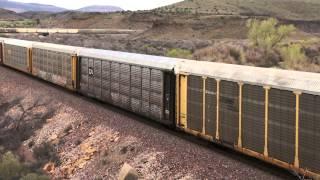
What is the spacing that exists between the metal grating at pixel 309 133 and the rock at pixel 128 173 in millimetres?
4954

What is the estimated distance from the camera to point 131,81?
22.0 meters

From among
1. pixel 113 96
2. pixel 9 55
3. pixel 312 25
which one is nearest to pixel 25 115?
pixel 113 96

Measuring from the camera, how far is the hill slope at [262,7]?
160 metres

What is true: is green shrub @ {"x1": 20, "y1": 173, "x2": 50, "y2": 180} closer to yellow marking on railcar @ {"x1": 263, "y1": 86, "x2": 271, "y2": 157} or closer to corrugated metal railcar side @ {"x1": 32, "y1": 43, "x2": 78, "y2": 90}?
yellow marking on railcar @ {"x1": 263, "y1": 86, "x2": 271, "y2": 157}

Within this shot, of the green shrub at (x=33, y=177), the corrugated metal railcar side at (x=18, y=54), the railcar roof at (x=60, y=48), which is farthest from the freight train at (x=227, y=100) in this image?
the corrugated metal railcar side at (x=18, y=54)

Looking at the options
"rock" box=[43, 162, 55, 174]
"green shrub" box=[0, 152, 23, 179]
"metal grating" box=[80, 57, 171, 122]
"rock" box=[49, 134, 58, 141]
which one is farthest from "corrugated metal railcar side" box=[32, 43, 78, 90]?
"green shrub" box=[0, 152, 23, 179]

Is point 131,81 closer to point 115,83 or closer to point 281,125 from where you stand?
point 115,83

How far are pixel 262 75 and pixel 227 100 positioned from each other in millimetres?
1801

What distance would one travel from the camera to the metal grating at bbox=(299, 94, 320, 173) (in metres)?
11.8

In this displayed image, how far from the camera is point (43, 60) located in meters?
36.0

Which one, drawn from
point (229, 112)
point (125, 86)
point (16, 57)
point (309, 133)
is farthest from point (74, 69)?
point (309, 133)

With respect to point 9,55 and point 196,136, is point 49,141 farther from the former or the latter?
point 9,55

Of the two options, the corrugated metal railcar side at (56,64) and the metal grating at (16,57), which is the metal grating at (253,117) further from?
the metal grating at (16,57)

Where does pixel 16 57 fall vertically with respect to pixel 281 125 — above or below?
above
